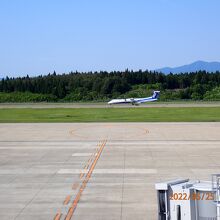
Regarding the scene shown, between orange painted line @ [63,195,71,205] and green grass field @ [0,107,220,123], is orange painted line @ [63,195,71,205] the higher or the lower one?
the higher one

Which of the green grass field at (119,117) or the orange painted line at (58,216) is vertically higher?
the orange painted line at (58,216)

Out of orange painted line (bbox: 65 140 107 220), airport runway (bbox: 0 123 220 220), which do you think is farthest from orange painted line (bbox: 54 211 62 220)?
orange painted line (bbox: 65 140 107 220)

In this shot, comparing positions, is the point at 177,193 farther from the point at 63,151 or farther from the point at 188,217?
the point at 63,151

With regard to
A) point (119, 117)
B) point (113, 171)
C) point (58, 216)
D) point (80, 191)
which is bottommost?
point (119, 117)

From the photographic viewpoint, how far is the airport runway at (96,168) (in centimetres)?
1939

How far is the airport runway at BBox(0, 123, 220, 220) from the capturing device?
19391mm

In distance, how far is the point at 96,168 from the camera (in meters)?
28.8

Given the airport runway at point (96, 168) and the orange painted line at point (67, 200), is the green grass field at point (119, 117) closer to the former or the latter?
the airport runway at point (96, 168)

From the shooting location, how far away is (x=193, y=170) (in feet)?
91.2

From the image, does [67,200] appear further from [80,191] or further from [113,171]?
[113,171]

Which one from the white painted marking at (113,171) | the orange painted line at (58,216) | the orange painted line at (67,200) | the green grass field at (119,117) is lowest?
the green grass field at (119,117)

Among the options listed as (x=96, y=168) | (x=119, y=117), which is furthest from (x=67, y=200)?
(x=119, y=117)

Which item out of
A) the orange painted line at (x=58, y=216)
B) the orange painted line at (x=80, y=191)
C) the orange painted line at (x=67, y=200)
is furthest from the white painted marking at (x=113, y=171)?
the orange painted line at (x=58, y=216)

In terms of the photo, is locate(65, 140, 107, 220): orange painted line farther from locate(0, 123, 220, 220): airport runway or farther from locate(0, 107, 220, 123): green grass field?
locate(0, 107, 220, 123): green grass field
